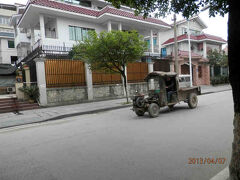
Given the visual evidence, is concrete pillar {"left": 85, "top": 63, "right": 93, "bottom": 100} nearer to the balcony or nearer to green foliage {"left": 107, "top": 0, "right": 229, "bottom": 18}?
green foliage {"left": 107, "top": 0, "right": 229, "bottom": 18}

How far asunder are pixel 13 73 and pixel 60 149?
67.2ft

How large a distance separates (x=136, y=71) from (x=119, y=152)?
1395 centimetres

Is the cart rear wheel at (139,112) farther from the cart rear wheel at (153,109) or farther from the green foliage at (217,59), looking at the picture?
the green foliage at (217,59)

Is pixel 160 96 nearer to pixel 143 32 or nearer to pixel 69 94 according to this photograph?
pixel 69 94

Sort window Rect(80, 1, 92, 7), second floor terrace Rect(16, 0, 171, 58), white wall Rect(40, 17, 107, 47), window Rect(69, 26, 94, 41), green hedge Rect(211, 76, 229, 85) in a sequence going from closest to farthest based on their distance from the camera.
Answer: second floor terrace Rect(16, 0, 171, 58) → white wall Rect(40, 17, 107, 47) → window Rect(69, 26, 94, 41) → window Rect(80, 1, 92, 7) → green hedge Rect(211, 76, 229, 85)

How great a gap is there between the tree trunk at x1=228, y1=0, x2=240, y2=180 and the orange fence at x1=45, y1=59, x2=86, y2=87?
12.2 m

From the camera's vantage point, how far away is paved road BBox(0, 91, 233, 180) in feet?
9.63

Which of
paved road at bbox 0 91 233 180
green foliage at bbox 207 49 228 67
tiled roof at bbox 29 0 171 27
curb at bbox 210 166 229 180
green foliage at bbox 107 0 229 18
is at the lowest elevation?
paved road at bbox 0 91 233 180

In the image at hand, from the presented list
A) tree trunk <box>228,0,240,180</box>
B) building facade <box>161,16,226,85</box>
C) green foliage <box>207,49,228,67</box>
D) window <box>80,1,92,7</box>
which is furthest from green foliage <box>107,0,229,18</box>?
green foliage <box>207,49,228,67</box>

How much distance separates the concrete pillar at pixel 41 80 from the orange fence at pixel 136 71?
7669mm

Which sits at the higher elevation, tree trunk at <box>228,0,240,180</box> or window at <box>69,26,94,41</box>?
window at <box>69,26,94,41</box>

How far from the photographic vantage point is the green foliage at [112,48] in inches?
414

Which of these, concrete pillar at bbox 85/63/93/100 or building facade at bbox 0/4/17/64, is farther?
building facade at bbox 0/4/17/64

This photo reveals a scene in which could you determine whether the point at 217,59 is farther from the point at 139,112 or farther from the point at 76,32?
the point at 139,112
